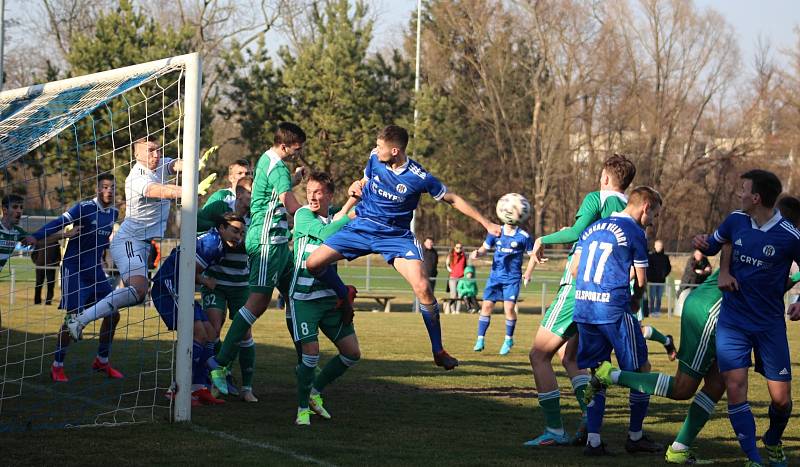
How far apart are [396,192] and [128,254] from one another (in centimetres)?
260

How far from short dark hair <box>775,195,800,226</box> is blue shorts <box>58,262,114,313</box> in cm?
665

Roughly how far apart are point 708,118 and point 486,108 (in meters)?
11.4

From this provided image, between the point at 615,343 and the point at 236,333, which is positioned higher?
the point at 615,343

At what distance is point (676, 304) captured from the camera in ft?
86.6

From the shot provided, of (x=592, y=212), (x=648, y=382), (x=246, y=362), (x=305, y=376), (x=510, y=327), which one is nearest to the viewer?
(x=648, y=382)

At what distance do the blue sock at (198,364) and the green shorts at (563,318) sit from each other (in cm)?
318

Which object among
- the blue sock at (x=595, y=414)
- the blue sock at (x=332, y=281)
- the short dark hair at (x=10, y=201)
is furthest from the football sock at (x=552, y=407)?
the short dark hair at (x=10, y=201)

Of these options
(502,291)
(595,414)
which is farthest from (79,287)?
(502,291)

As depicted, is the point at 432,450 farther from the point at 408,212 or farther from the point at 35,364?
the point at 35,364

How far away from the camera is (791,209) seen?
673 cm

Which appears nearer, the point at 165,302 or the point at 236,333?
the point at 236,333

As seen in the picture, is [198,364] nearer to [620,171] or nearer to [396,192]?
[396,192]

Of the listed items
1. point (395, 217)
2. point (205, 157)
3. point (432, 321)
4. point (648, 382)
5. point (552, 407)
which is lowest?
point (552, 407)

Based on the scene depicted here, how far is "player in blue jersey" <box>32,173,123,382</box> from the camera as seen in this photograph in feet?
32.8
